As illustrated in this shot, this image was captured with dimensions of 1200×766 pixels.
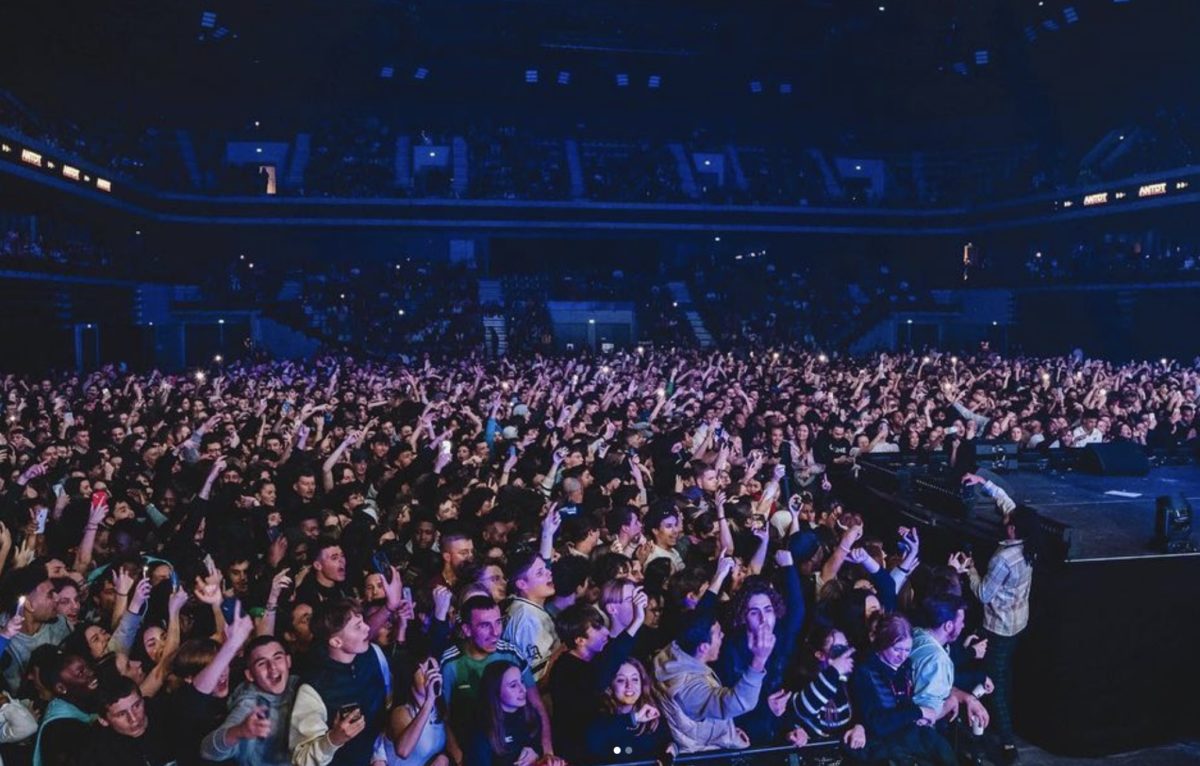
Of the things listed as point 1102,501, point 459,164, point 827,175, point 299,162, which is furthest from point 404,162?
point 1102,501

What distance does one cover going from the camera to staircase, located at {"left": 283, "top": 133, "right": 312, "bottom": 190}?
32250mm

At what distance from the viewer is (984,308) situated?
3095cm

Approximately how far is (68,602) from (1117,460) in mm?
10653

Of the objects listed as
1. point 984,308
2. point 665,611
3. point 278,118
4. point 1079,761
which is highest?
point 278,118

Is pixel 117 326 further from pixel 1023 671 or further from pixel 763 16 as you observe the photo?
pixel 1023 671

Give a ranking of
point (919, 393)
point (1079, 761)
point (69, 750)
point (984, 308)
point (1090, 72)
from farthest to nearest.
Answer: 1. point (984, 308)
2. point (1090, 72)
3. point (919, 393)
4. point (1079, 761)
5. point (69, 750)

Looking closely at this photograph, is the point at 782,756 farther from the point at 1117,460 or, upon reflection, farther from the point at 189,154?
the point at 189,154

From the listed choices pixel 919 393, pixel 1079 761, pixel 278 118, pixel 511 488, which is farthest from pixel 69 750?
pixel 278 118

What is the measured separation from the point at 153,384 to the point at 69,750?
14248 mm

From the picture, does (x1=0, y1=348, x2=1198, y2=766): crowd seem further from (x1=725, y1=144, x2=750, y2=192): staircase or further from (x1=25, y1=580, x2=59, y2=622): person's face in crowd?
(x1=725, y1=144, x2=750, y2=192): staircase

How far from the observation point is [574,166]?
33.8m

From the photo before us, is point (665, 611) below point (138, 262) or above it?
below

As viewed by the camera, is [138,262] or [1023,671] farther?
[138,262]

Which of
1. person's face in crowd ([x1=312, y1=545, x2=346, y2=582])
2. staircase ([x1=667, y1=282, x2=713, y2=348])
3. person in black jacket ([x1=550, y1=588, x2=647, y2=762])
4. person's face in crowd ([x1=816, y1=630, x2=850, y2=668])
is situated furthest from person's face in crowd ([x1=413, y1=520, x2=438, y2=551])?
staircase ([x1=667, y1=282, x2=713, y2=348])
